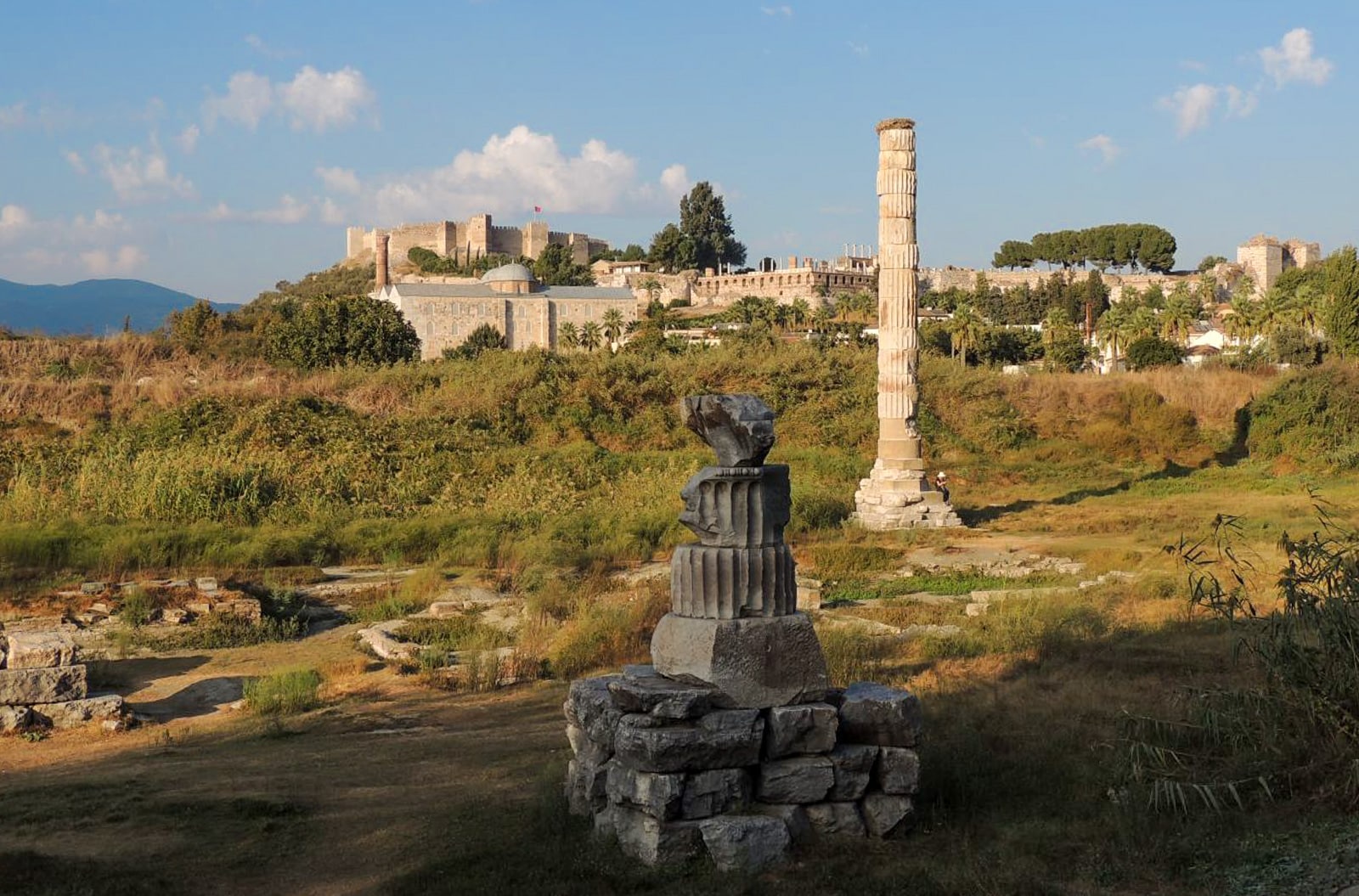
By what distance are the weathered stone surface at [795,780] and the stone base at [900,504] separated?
15.3 meters

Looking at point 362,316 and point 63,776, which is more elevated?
point 362,316

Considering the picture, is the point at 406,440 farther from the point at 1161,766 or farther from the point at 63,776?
the point at 1161,766

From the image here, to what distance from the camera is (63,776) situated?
26.7 ft

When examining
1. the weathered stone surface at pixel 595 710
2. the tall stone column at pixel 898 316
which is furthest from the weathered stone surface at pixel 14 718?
the tall stone column at pixel 898 316

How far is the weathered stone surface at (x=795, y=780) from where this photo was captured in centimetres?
637

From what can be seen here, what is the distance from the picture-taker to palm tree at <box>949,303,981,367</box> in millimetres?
62469

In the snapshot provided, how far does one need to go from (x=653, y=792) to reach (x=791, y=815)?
27.8 inches

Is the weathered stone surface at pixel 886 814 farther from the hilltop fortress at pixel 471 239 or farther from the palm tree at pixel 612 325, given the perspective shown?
the hilltop fortress at pixel 471 239

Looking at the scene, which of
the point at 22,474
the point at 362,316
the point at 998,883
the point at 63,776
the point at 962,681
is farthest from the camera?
the point at 362,316

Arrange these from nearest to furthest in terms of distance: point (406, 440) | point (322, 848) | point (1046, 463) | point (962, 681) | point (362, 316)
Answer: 1. point (322, 848)
2. point (962, 681)
3. point (406, 440)
4. point (1046, 463)
5. point (362, 316)

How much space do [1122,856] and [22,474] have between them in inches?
747

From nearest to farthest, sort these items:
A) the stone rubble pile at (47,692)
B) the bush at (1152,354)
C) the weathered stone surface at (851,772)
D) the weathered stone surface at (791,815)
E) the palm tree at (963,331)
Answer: the weathered stone surface at (791,815) → the weathered stone surface at (851,772) → the stone rubble pile at (47,692) → the bush at (1152,354) → the palm tree at (963,331)

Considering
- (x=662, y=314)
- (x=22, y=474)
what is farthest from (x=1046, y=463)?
(x=662, y=314)

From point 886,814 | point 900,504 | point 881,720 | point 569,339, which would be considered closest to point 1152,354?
point 569,339
